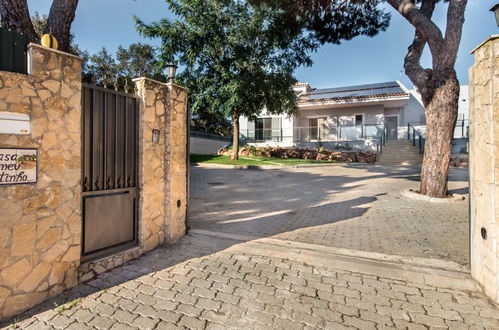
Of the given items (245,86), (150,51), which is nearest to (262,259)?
(245,86)

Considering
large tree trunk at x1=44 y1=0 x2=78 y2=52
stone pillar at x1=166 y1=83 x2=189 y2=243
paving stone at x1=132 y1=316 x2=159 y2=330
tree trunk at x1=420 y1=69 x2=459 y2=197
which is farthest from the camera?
tree trunk at x1=420 y1=69 x2=459 y2=197

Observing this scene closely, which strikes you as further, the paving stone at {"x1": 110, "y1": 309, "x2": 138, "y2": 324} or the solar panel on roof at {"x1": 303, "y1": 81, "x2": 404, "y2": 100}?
the solar panel on roof at {"x1": 303, "y1": 81, "x2": 404, "y2": 100}

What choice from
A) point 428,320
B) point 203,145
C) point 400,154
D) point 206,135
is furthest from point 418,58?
point 206,135

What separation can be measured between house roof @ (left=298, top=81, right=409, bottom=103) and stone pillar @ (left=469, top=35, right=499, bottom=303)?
66.0 feet

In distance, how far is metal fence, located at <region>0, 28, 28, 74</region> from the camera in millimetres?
2623

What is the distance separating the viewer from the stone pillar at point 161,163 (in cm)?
405

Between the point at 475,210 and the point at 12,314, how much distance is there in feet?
17.5

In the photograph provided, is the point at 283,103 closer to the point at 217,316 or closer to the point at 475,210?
the point at 475,210

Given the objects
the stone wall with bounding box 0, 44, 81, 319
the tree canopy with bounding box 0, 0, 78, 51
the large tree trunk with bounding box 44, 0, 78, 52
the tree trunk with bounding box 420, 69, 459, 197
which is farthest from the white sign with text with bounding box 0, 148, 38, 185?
the tree trunk with bounding box 420, 69, 459, 197

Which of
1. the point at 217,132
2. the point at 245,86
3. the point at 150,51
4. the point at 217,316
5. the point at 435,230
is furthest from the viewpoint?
the point at 217,132

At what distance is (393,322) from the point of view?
2555 mm

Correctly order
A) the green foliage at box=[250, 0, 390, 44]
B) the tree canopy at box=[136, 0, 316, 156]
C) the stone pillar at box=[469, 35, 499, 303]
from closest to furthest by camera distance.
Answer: the stone pillar at box=[469, 35, 499, 303]
the green foliage at box=[250, 0, 390, 44]
the tree canopy at box=[136, 0, 316, 156]

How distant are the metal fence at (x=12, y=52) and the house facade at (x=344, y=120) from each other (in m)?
19.0

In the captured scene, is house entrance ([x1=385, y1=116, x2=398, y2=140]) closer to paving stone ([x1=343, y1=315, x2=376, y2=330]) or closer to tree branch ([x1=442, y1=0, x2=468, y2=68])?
tree branch ([x1=442, y1=0, x2=468, y2=68])
